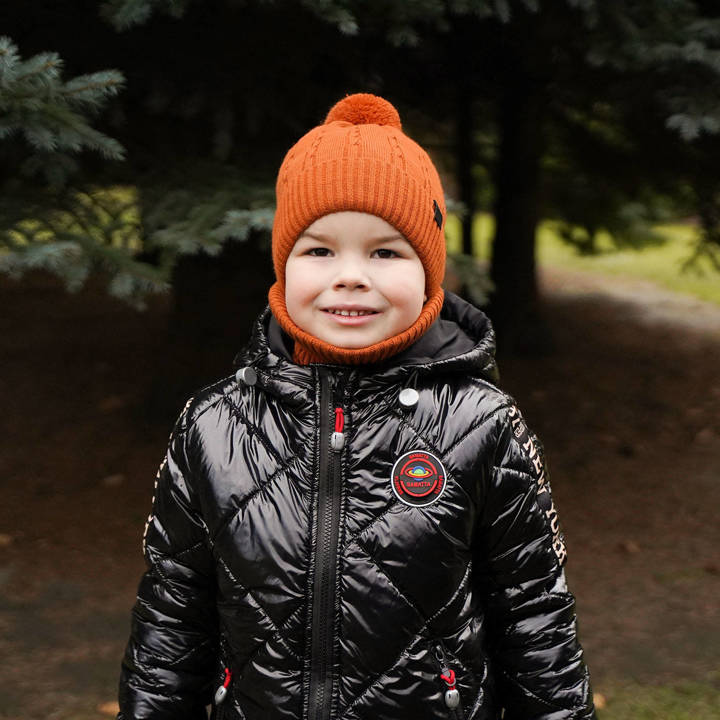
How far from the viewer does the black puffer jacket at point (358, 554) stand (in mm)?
1738

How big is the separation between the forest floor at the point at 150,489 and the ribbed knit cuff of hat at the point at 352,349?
2.34 metres

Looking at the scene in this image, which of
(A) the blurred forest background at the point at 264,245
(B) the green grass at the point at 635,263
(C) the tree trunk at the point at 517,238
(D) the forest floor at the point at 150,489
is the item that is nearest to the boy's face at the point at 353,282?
(A) the blurred forest background at the point at 264,245

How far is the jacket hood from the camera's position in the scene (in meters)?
1.82

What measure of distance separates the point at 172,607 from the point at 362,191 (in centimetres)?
101

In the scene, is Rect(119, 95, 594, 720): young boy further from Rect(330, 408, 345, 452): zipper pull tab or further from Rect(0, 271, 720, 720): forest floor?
Rect(0, 271, 720, 720): forest floor

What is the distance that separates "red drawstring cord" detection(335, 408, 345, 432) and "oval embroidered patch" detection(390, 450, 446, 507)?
138mm

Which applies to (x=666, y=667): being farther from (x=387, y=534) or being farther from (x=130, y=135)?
(x=130, y=135)

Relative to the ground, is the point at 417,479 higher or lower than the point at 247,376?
lower

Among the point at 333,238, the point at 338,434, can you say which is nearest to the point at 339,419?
the point at 338,434

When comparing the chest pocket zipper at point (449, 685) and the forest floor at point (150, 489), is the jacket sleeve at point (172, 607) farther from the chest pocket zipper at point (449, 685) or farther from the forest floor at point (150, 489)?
the forest floor at point (150, 489)

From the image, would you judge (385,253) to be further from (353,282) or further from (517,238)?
(517,238)

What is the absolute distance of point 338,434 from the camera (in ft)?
5.78

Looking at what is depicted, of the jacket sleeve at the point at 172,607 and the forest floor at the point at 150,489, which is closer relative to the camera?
the jacket sleeve at the point at 172,607

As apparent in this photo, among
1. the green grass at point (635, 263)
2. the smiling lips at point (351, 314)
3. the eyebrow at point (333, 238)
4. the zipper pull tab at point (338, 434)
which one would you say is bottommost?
the green grass at point (635, 263)
